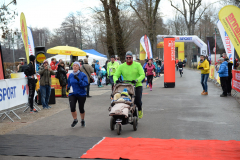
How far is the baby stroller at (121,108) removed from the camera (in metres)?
6.73

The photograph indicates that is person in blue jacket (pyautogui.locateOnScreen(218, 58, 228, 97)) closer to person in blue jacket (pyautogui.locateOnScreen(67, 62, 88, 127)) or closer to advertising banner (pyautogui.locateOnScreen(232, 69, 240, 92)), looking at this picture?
advertising banner (pyautogui.locateOnScreen(232, 69, 240, 92))

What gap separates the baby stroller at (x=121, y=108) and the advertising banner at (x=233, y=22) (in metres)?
2.77

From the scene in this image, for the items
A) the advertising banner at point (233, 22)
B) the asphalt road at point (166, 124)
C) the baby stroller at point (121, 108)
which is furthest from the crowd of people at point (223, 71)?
the baby stroller at point (121, 108)

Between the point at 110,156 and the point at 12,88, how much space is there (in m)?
5.56

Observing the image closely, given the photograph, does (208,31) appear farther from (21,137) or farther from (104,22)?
(21,137)

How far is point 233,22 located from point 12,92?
7079 millimetres

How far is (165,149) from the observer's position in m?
5.45

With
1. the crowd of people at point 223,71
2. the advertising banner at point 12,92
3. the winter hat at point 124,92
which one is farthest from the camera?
the crowd of people at point 223,71

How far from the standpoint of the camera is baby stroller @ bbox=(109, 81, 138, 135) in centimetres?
673

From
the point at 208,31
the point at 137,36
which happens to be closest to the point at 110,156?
the point at 137,36

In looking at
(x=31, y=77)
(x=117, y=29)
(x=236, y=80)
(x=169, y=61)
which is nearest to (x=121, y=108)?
(x=31, y=77)

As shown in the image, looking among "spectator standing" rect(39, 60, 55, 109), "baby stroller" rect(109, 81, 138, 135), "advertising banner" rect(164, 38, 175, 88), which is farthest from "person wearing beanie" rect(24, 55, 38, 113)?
"advertising banner" rect(164, 38, 175, 88)

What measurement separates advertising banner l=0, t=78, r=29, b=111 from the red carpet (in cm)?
415

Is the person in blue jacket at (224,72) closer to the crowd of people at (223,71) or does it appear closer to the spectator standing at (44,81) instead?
the crowd of people at (223,71)
